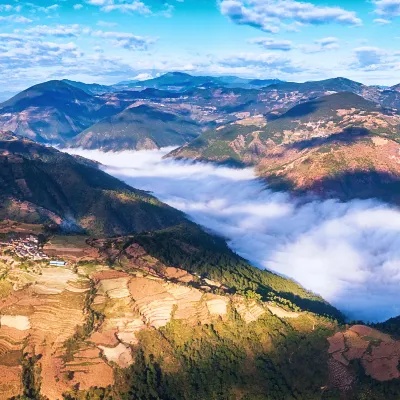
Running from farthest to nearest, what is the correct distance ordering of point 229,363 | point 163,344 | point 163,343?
point 163,343 → point 163,344 → point 229,363

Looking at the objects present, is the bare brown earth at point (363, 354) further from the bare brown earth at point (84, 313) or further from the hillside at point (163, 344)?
the bare brown earth at point (84, 313)

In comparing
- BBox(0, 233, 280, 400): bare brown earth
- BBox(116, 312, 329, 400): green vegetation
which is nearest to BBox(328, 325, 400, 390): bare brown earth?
BBox(116, 312, 329, 400): green vegetation

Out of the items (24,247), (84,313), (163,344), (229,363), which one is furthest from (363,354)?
(24,247)

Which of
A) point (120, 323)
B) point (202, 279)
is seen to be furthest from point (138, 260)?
point (120, 323)

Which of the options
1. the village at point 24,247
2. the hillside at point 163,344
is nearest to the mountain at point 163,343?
the hillside at point 163,344

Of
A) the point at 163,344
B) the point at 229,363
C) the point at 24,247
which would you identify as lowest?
the point at 229,363

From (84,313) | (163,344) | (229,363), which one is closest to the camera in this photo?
(229,363)

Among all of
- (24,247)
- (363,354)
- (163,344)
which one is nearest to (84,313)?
(163,344)

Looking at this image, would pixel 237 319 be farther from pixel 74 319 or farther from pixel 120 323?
pixel 74 319

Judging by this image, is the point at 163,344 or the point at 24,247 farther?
the point at 24,247

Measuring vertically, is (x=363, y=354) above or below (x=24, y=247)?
below

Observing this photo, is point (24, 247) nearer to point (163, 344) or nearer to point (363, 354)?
point (163, 344)
